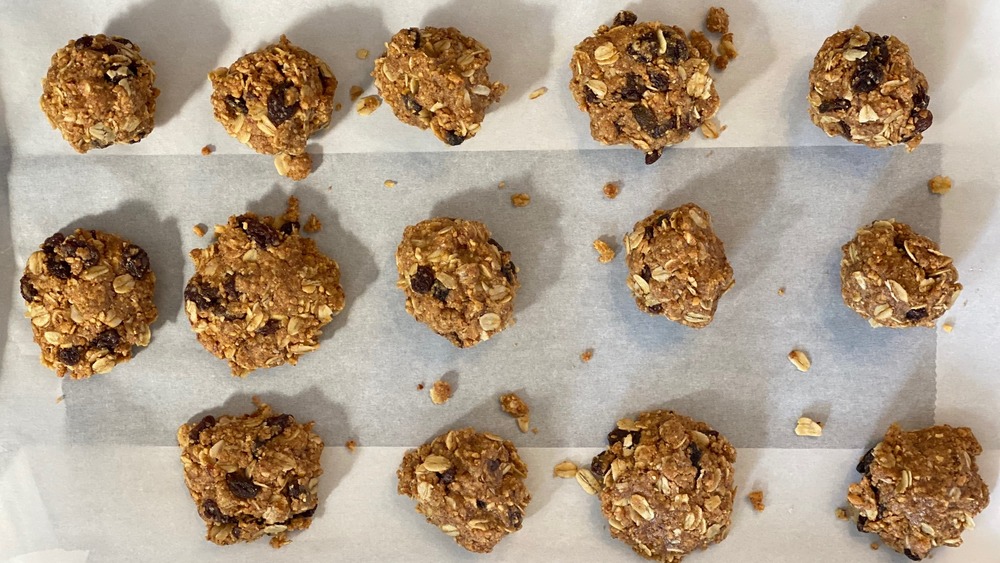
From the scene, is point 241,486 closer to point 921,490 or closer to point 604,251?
point 604,251

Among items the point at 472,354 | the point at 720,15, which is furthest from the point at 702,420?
the point at 720,15

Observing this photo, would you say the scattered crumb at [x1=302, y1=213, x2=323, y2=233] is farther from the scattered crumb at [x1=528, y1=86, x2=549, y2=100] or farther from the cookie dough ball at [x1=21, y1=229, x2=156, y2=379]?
the scattered crumb at [x1=528, y1=86, x2=549, y2=100]

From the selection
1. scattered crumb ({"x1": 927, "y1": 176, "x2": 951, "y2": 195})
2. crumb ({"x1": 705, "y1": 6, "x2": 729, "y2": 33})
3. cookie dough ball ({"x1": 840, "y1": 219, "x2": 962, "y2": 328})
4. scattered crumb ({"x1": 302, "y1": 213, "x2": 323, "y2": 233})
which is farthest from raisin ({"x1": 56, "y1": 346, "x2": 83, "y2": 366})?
scattered crumb ({"x1": 927, "y1": 176, "x2": 951, "y2": 195})

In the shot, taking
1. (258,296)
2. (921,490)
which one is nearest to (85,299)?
(258,296)

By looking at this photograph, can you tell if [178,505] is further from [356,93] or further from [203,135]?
[356,93]

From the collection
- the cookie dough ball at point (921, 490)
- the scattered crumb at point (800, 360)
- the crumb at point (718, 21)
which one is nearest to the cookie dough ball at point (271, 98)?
the crumb at point (718, 21)

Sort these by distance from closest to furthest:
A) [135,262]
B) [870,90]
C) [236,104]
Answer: [870,90]
[236,104]
[135,262]
